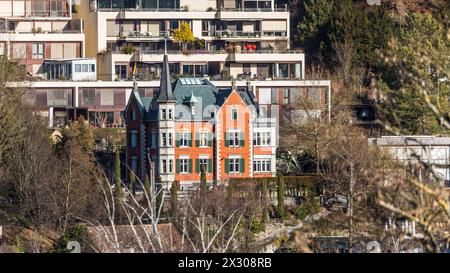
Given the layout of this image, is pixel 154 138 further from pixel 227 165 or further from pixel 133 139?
pixel 227 165

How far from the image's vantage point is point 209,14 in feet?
310

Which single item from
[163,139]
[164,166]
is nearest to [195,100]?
[163,139]

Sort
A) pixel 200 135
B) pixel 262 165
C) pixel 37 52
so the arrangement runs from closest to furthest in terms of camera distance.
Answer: pixel 262 165, pixel 200 135, pixel 37 52

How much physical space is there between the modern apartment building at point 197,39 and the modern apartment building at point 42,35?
1137 mm

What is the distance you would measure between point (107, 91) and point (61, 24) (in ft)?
30.6

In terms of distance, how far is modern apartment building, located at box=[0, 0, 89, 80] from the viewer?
3559 inches

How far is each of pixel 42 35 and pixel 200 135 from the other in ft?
69.3

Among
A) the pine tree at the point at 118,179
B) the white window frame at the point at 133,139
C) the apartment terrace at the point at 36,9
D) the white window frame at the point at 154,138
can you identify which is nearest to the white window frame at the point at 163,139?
the white window frame at the point at 154,138

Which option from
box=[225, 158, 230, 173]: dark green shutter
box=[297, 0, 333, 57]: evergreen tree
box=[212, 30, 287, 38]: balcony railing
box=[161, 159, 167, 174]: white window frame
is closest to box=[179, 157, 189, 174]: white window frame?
box=[161, 159, 167, 174]: white window frame

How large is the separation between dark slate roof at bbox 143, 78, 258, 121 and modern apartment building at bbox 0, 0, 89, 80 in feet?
46.5

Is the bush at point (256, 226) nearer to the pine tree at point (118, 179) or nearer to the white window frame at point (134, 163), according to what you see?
the pine tree at point (118, 179)

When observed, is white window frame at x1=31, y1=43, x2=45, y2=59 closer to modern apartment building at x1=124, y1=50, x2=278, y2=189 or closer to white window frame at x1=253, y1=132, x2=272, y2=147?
modern apartment building at x1=124, y1=50, x2=278, y2=189

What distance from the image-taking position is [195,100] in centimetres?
7388

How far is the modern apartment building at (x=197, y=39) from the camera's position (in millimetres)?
90062
